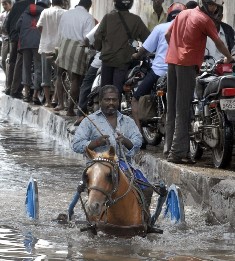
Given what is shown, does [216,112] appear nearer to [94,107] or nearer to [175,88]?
[175,88]

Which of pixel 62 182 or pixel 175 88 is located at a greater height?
pixel 175 88

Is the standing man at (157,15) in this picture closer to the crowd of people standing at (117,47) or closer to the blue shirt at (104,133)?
the crowd of people standing at (117,47)

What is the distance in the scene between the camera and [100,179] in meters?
8.11

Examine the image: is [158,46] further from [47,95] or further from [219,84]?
[47,95]

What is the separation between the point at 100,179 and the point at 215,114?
14.3ft

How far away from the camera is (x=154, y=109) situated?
14133 millimetres

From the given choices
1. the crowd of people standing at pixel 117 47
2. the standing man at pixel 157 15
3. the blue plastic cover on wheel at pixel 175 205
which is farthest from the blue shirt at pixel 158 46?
the blue plastic cover on wheel at pixel 175 205

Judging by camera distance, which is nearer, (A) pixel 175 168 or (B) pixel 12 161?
(A) pixel 175 168

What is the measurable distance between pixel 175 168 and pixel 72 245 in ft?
10.9

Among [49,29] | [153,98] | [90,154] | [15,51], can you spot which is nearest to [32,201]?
[90,154]

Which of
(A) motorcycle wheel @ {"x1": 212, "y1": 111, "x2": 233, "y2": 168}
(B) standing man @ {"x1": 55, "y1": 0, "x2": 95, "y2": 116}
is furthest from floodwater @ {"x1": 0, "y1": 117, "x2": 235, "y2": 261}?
(B) standing man @ {"x1": 55, "y1": 0, "x2": 95, "y2": 116}

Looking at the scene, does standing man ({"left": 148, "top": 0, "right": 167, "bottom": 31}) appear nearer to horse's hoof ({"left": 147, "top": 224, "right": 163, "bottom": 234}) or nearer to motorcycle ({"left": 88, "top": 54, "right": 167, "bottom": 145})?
motorcycle ({"left": 88, "top": 54, "right": 167, "bottom": 145})

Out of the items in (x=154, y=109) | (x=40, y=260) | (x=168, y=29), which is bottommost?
(x=40, y=260)

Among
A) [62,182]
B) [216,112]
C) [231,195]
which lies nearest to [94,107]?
[62,182]
